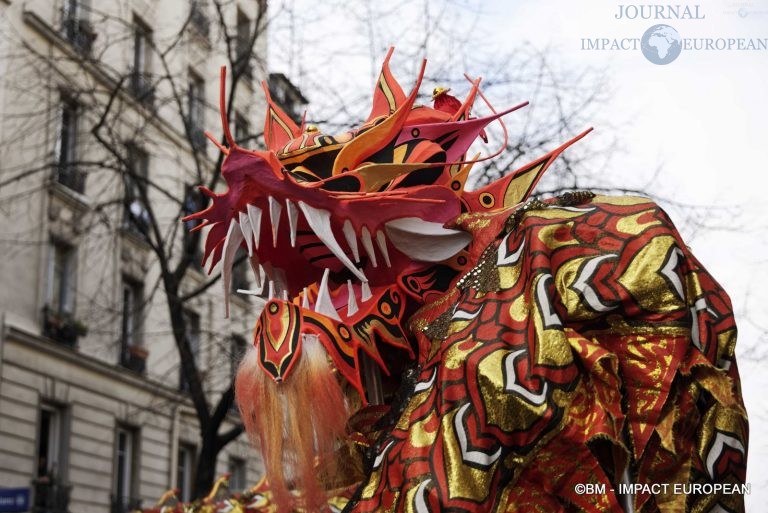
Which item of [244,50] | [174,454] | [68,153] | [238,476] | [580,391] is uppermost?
[68,153]

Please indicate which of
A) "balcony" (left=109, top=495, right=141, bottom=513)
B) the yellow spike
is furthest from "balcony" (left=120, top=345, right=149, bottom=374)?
the yellow spike

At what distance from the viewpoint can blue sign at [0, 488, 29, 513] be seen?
1133 centimetres

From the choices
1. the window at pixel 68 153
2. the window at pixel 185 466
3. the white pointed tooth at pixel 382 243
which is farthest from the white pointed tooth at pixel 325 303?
the window at pixel 185 466

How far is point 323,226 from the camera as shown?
153 inches

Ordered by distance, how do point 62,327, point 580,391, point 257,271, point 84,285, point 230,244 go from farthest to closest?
point 84,285 < point 62,327 < point 257,271 < point 230,244 < point 580,391

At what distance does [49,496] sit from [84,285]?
3788mm

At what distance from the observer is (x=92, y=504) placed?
1853 centimetres

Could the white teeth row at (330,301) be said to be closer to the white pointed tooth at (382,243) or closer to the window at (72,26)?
the white pointed tooth at (382,243)

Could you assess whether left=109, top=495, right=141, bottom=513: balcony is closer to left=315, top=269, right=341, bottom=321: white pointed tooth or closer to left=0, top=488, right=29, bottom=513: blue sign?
left=0, top=488, right=29, bottom=513: blue sign

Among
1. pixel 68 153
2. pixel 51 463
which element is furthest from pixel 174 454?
pixel 68 153

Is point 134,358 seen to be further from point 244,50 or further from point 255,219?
point 255,219

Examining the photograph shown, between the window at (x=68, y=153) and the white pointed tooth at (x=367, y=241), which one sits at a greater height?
the window at (x=68, y=153)

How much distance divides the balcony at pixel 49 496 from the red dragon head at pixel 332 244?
550 inches

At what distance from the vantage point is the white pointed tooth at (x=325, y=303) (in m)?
4.02
